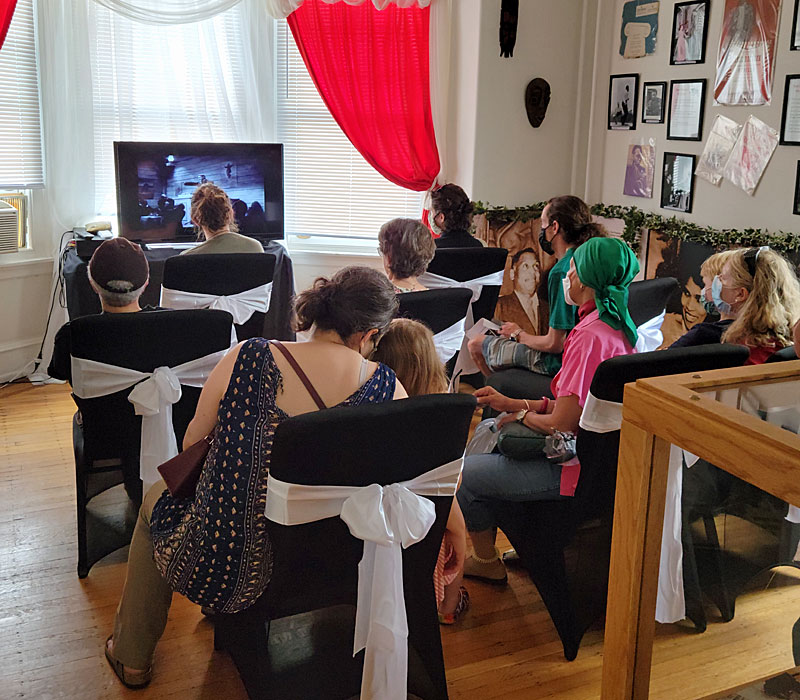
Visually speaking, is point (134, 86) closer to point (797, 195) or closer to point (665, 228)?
point (665, 228)

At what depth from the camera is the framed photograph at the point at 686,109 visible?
4.35 metres

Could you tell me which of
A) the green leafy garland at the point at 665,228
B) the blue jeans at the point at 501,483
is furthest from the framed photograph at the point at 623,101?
the blue jeans at the point at 501,483

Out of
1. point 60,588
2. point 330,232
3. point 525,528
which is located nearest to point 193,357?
point 60,588

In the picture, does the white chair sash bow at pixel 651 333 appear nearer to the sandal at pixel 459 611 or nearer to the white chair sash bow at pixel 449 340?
the white chair sash bow at pixel 449 340

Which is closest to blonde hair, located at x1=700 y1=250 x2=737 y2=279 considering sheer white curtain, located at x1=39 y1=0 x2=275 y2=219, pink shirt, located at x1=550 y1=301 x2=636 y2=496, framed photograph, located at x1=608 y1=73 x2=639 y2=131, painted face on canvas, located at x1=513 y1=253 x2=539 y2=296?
pink shirt, located at x1=550 y1=301 x2=636 y2=496

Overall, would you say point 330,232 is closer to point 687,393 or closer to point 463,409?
point 463,409

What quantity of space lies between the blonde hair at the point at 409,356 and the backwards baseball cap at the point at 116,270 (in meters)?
0.99

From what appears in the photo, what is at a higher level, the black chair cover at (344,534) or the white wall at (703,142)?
the white wall at (703,142)

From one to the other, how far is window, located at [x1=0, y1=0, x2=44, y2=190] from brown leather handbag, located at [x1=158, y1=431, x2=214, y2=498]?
133 inches

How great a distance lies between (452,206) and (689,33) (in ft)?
5.17

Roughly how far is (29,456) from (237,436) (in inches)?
92.4

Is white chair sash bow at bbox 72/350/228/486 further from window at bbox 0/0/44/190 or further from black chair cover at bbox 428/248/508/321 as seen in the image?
window at bbox 0/0/44/190

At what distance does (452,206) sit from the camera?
4145 mm

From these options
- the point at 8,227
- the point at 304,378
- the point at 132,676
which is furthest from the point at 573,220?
the point at 8,227
